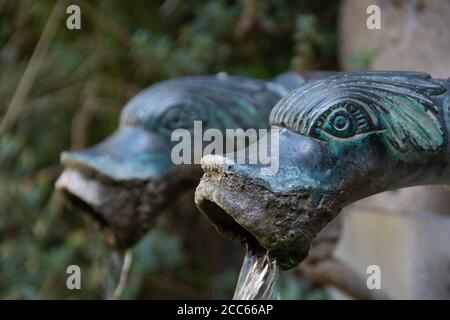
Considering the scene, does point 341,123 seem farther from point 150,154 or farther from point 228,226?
point 150,154

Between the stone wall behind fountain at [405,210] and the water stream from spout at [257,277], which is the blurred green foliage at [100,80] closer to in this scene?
the stone wall behind fountain at [405,210]

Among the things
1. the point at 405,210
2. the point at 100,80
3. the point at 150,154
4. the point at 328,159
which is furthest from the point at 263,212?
the point at 100,80

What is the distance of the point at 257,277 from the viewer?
3.05ft

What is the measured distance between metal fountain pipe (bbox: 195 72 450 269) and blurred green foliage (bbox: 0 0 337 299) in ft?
2.85

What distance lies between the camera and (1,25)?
2.36m

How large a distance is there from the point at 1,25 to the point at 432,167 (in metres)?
1.75

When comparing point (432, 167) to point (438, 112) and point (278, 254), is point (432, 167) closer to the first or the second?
point (438, 112)

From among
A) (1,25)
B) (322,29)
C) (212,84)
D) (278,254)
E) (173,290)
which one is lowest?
(173,290)

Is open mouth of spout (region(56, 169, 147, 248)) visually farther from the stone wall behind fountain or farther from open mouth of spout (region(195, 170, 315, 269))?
the stone wall behind fountain

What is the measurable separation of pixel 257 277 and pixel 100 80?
155 centimetres

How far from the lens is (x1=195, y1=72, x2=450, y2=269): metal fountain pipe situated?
2.71ft

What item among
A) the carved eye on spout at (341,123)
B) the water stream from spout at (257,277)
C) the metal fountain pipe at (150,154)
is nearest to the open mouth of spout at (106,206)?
the metal fountain pipe at (150,154)
